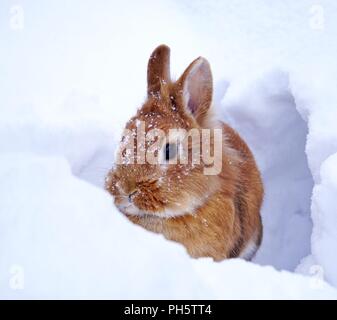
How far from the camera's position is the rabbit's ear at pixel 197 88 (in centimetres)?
326

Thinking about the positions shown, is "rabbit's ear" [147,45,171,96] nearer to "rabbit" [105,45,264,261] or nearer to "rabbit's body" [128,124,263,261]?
"rabbit" [105,45,264,261]

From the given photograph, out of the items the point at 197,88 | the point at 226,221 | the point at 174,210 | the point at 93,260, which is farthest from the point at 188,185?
the point at 93,260

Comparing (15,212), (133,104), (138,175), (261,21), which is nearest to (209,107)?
(138,175)

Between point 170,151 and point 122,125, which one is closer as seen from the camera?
point 170,151

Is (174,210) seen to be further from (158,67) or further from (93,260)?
(158,67)

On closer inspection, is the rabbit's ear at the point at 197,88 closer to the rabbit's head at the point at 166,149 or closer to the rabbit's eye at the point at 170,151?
the rabbit's head at the point at 166,149

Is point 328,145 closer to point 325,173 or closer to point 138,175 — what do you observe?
point 325,173

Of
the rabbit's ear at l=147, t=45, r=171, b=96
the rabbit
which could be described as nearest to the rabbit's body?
the rabbit

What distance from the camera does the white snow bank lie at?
215 cm

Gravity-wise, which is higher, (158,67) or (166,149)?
(158,67)

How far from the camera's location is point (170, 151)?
305cm

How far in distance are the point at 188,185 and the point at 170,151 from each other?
208mm

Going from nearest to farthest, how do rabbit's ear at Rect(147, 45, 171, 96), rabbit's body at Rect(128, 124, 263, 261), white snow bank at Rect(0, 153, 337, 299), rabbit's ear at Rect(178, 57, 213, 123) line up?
white snow bank at Rect(0, 153, 337, 299), rabbit's body at Rect(128, 124, 263, 261), rabbit's ear at Rect(178, 57, 213, 123), rabbit's ear at Rect(147, 45, 171, 96)

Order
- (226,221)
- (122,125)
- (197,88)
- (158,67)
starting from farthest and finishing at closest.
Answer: (122,125) → (158,67) → (197,88) → (226,221)
